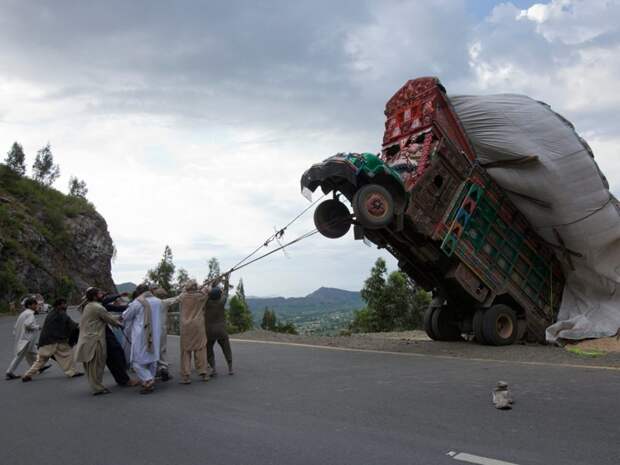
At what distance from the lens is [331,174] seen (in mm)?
9375

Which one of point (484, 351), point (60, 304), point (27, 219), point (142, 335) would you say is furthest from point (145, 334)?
point (27, 219)

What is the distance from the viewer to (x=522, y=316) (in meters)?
11.1

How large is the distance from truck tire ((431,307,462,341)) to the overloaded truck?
82 cm

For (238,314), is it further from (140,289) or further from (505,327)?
(140,289)

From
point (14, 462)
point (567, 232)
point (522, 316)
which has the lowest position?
point (14, 462)

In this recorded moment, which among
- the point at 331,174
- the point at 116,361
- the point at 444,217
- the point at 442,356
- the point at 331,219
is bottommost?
the point at 442,356

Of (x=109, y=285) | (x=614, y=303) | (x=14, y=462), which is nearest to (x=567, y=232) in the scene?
(x=614, y=303)

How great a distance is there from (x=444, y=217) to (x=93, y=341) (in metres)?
6.51

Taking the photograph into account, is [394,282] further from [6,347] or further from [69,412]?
[69,412]

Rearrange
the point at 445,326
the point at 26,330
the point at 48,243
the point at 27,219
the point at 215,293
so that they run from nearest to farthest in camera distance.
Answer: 1. the point at 215,293
2. the point at 26,330
3. the point at 445,326
4. the point at 27,219
5. the point at 48,243

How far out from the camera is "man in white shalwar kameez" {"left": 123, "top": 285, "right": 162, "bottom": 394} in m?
7.17

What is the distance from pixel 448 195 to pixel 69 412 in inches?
293

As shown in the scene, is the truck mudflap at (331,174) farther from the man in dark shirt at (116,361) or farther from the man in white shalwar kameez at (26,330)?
the man in white shalwar kameez at (26,330)

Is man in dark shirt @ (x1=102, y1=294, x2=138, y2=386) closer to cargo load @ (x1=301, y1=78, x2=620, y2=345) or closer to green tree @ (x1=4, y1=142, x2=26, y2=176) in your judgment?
cargo load @ (x1=301, y1=78, x2=620, y2=345)
